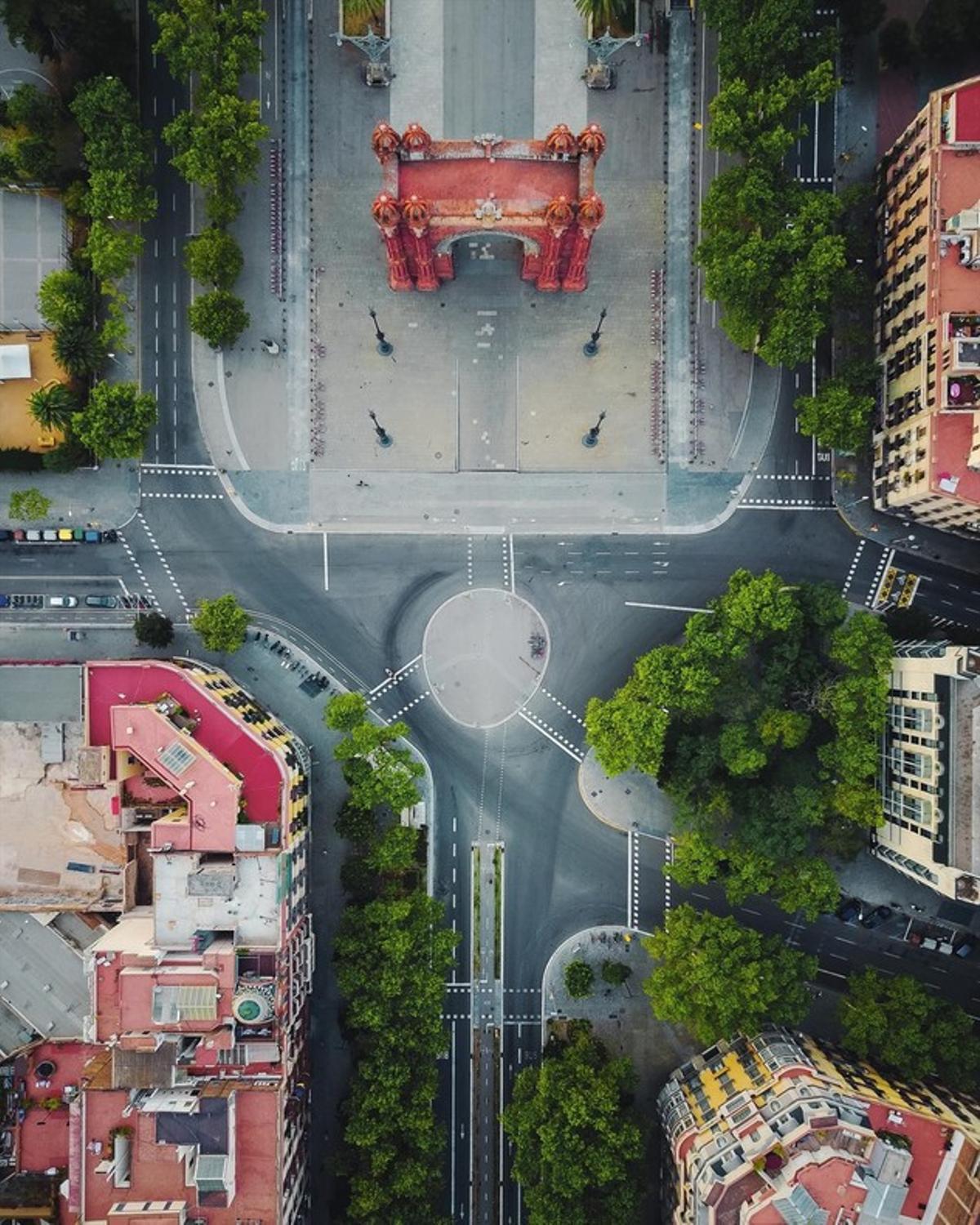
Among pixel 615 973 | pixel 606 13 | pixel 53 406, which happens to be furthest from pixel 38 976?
pixel 606 13

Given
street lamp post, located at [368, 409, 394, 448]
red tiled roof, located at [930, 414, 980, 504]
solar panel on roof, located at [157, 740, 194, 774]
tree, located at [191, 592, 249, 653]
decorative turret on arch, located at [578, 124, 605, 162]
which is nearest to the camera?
decorative turret on arch, located at [578, 124, 605, 162]

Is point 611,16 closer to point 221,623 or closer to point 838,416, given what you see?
point 838,416

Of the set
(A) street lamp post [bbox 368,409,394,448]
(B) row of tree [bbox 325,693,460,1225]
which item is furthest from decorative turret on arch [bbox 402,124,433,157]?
(B) row of tree [bbox 325,693,460,1225]

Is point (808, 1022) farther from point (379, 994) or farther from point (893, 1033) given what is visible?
point (379, 994)

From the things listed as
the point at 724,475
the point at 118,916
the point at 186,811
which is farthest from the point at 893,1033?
the point at 118,916

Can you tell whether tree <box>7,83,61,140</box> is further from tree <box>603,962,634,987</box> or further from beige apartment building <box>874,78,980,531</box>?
tree <box>603,962,634,987</box>
